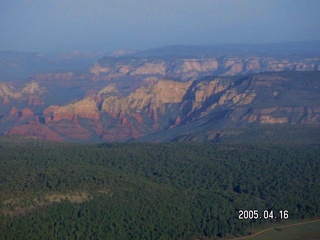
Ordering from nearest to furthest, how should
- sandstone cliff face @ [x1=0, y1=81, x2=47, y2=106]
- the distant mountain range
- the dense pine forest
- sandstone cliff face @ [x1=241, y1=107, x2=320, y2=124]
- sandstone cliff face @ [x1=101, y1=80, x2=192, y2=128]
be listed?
the dense pine forest < sandstone cliff face @ [x1=241, y1=107, x2=320, y2=124] < the distant mountain range < sandstone cliff face @ [x1=101, y1=80, x2=192, y2=128] < sandstone cliff face @ [x1=0, y1=81, x2=47, y2=106]

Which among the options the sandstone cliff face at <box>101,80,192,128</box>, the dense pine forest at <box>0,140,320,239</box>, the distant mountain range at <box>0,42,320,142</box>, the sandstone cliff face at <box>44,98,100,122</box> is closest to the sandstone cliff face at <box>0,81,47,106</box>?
the distant mountain range at <box>0,42,320,142</box>

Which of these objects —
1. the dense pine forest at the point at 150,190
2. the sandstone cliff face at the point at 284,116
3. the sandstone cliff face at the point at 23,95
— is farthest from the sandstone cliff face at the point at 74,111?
the dense pine forest at the point at 150,190

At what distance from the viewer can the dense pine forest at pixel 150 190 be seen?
5756 centimetres

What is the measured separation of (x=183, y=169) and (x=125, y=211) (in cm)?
1865

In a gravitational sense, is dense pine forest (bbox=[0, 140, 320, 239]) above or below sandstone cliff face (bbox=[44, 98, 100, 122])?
above

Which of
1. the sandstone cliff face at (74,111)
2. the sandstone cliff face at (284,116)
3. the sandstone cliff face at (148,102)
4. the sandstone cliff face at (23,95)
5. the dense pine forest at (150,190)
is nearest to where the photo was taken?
the dense pine forest at (150,190)

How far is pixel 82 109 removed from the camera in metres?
150

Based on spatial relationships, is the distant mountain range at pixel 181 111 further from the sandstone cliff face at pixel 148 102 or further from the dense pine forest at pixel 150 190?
the dense pine forest at pixel 150 190

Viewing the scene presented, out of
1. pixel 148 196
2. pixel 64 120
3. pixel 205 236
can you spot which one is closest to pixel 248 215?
pixel 205 236

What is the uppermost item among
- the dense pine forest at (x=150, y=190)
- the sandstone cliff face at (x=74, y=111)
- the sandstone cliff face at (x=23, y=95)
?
the dense pine forest at (x=150, y=190)

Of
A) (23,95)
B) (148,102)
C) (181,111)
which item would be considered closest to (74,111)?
(148,102)

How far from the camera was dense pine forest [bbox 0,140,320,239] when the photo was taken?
57.6 metres

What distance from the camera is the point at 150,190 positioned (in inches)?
2667

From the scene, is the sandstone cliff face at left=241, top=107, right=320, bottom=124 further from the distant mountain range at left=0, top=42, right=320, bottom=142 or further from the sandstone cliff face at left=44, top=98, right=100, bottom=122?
the sandstone cliff face at left=44, top=98, right=100, bottom=122
